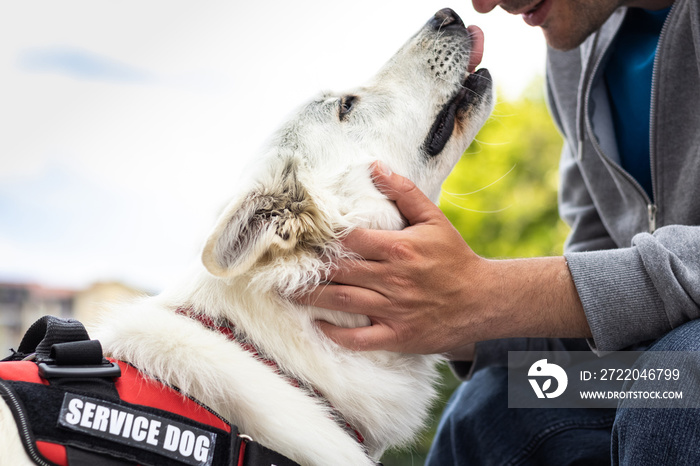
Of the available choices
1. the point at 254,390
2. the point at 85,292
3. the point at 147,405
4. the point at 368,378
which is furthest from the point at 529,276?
the point at 85,292

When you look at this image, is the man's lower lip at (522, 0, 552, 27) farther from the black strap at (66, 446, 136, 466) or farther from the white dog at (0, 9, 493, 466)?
the black strap at (66, 446, 136, 466)

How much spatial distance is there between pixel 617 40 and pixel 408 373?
6.94 ft

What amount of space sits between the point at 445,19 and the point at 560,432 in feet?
5.79

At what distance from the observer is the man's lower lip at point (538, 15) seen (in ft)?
9.16

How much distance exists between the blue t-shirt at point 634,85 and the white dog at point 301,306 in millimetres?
1007

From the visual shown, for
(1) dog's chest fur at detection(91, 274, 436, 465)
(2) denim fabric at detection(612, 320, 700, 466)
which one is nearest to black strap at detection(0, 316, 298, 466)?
(1) dog's chest fur at detection(91, 274, 436, 465)

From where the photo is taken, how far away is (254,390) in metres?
1.71

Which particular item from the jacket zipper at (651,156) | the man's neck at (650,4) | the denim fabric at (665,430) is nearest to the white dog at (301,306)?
the denim fabric at (665,430)

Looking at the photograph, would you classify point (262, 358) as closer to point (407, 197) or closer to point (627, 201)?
point (407, 197)

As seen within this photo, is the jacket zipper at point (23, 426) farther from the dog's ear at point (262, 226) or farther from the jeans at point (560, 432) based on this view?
the jeans at point (560, 432)

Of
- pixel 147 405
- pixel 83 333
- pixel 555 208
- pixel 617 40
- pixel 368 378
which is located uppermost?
pixel 617 40

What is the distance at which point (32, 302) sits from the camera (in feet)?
55.8

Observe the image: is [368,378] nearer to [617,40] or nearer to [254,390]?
[254,390]

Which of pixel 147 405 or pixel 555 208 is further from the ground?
pixel 147 405
